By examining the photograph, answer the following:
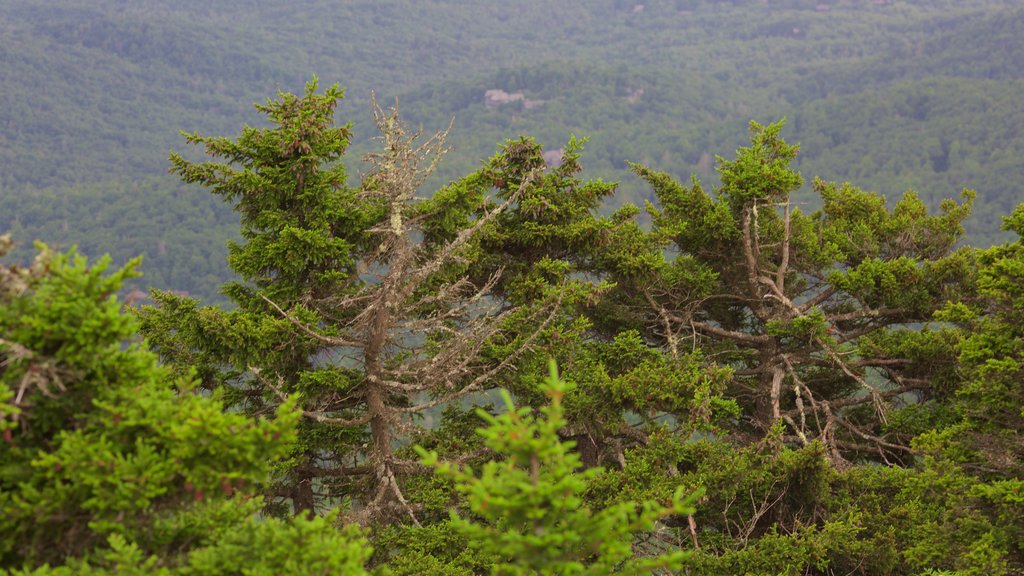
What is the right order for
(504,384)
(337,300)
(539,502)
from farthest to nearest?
(504,384) → (337,300) → (539,502)

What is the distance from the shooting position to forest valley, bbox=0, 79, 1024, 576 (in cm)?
615

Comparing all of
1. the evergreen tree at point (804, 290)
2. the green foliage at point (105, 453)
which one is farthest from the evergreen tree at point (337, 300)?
the green foliage at point (105, 453)

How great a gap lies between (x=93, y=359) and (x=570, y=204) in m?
10.7

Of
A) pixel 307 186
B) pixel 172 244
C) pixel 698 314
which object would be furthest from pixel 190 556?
pixel 172 244

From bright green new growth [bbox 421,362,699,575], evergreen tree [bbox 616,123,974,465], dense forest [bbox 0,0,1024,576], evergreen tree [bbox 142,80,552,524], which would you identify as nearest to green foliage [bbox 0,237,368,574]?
dense forest [bbox 0,0,1024,576]

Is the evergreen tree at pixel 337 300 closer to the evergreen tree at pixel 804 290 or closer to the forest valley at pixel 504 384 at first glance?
the forest valley at pixel 504 384

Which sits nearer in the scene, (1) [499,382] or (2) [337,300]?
(2) [337,300]

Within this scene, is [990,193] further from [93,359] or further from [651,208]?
[93,359]

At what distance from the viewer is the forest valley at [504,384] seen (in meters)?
6.15

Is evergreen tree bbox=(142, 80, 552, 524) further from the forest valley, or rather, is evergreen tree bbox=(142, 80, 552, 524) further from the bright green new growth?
the bright green new growth

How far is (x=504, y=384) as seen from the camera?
14.6 m

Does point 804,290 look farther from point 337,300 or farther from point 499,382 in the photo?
point 337,300

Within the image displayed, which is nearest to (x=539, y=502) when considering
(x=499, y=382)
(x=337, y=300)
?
(x=337, y=300)

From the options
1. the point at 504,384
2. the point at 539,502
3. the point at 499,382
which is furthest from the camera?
the point at 504,384
